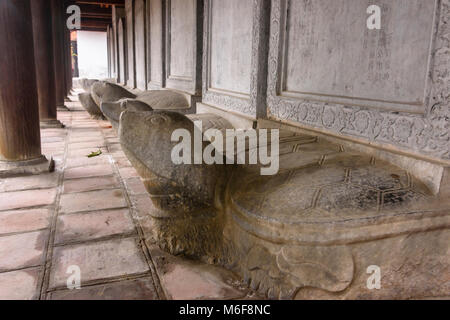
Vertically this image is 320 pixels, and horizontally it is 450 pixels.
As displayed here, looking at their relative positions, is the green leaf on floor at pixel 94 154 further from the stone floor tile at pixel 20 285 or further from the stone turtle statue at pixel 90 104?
the stone turtle statue at pixel 90 104

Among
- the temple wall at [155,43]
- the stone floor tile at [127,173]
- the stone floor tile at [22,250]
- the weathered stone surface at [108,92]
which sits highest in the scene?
the temple wall at [155,43]

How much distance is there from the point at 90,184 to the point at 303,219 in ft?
9.05

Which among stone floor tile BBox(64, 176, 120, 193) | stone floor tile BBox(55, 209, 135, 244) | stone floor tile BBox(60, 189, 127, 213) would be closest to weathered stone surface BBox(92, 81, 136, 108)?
stone floor tile BBox(64, 176, 120, 193)

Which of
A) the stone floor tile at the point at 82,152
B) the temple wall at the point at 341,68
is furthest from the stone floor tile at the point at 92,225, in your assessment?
the stone floor tile at the point at 82,152

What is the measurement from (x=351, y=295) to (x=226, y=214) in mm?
839

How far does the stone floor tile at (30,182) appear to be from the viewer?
376cm

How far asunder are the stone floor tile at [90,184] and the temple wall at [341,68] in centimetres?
165

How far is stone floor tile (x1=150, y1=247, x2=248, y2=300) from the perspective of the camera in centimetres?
201

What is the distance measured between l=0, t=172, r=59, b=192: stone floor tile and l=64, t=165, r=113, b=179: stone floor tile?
150 millimetres

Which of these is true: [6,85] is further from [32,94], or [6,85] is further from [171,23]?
[171,23]

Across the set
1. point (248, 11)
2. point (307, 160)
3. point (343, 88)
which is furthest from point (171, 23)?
point (307, 160)

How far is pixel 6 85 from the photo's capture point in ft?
13.6

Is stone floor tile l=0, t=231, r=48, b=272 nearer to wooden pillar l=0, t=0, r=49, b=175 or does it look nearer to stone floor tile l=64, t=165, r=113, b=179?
stone floor tile l=64, t=165, r=113, b=179

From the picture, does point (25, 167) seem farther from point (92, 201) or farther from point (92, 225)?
point (92, 225)
